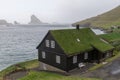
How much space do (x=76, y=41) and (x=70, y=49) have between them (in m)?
3.91

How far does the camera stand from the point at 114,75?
3203 centimetres

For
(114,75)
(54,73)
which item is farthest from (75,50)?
(114,75)

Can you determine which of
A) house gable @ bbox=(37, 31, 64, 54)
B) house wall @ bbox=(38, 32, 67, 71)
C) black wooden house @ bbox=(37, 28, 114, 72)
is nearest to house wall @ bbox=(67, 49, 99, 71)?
black wooden house @ bbox=(37, 28, 114, 72)

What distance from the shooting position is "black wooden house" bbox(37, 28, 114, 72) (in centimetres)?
3552

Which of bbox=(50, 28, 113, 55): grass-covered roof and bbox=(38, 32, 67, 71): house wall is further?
bbox=(50, 28, 113, 55): grass-covered roof

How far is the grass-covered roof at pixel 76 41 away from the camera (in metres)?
36.6

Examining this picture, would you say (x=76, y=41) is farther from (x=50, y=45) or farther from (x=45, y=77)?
(x=45, y=77)

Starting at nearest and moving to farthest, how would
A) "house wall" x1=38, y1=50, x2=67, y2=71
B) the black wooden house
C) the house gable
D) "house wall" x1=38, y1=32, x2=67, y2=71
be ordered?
"house wall" x1=38, y1=50, x2=67, y2=71, "house wall" x1=38, y1=32, x2=67, y2=71, the black wooden house, the house gable

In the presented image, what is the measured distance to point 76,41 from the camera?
39500mm

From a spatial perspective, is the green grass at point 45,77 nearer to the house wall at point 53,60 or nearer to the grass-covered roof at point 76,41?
the house wall at point 53,60

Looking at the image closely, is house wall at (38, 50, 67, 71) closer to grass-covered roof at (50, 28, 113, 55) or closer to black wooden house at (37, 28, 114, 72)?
black wooden house at (37, 28, 114, 72)

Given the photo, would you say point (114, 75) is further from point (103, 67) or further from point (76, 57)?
point (76, 57)

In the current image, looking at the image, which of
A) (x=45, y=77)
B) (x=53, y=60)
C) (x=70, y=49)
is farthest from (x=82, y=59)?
(x=45, y=77)

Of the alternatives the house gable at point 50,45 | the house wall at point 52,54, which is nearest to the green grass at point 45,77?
the house wall at point 52,54
